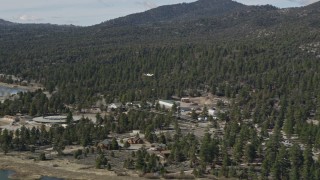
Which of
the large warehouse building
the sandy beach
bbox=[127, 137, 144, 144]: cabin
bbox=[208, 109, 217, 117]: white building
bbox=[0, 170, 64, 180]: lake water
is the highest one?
the large warehouse building

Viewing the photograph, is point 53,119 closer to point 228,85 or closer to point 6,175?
point 6,175

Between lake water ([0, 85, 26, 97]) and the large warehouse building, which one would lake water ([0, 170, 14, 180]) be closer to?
the large warehouse building

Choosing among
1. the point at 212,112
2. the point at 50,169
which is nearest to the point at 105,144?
the point at 50,169

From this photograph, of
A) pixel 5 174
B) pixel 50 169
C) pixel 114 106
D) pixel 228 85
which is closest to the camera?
pixel 5 174

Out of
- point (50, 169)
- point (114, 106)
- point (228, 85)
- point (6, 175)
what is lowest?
point (6, 175)

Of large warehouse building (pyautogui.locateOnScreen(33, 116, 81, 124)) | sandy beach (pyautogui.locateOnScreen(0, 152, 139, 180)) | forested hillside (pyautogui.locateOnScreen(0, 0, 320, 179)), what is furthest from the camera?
large warehouse building (pyautogui.locateOnScreen(33, 116, 81, 124))

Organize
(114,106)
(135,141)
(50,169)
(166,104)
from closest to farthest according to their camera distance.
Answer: (50,169), (135,141), (114,106), (166,104)

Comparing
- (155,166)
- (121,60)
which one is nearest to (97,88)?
(121,60)

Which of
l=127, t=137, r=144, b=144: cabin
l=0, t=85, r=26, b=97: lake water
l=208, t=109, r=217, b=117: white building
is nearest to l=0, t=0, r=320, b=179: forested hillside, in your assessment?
l=208, t=109, r=217, b=117: white building

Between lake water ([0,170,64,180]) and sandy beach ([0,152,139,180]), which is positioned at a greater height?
sandy beach ([0,152,139,180])

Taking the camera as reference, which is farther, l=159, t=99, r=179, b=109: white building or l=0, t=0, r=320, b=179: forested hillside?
l=159, t=99, r=179, b=109: white building
